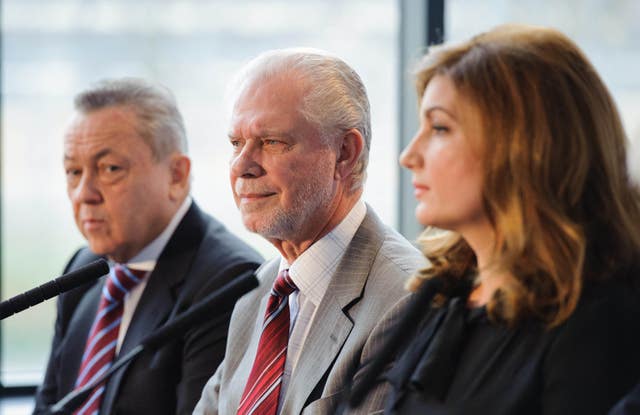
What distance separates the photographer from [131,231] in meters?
2.79

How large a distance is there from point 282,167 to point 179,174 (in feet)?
2.75

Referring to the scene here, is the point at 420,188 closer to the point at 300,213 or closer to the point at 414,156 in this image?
the point at 414,156

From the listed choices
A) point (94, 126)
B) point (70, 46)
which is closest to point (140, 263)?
point (94, 126)

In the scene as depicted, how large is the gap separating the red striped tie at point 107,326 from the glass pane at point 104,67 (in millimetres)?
999

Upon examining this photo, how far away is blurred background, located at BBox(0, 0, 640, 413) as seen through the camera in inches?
147

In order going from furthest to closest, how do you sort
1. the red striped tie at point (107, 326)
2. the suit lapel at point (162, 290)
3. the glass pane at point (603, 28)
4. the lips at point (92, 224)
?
1. the glass pane at point (603, 28)
2. the lips at point (92, 224)
3. the red striped tie at point (107, 326)
4. the suit lapel at point (162, 290)

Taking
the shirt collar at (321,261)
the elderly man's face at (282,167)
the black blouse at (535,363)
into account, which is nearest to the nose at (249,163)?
the elderly man's face at (282,167)

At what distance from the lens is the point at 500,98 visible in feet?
4.81

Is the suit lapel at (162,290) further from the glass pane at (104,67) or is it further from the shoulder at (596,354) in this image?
the shoulder at (596,354)

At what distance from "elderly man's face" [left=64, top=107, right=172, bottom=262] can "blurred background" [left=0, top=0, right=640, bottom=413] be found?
903 mm

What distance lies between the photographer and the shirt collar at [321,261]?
207cm

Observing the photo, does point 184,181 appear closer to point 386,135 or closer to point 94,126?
point 94,126

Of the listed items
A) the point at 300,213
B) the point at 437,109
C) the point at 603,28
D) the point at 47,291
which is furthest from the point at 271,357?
the point at 603,28

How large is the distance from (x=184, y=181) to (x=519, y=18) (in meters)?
1.63
